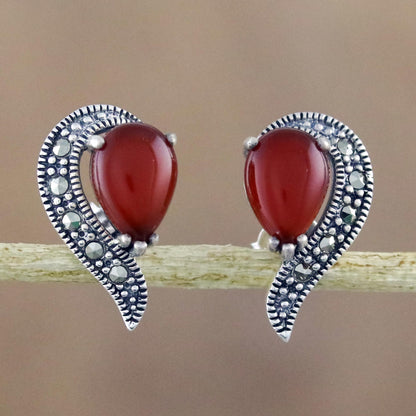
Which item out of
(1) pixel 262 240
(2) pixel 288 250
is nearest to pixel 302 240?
(2) pixel 288 250

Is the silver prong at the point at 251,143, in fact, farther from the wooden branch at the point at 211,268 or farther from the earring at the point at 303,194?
the wooden branch at the point at 211,268

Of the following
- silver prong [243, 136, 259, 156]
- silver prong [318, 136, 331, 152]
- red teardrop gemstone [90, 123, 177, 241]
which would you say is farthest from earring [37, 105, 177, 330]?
silver prong [318, 136, 331, 152]

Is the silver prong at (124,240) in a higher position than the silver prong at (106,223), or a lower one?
lower

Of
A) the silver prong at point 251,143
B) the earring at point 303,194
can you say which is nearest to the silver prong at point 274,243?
the earring at point 303,194

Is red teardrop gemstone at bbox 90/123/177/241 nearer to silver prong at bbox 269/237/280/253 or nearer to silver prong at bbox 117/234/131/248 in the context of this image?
silver prong at bbox 117/234/131/248

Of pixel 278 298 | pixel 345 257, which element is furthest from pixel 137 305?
pixel 345 257

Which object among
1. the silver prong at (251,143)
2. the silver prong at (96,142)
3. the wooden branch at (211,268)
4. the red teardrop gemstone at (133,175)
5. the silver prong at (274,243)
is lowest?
the wooden branch at (211,268)

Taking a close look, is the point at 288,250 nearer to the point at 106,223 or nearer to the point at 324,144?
the point at 324,144

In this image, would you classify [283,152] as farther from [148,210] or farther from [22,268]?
[22,268]

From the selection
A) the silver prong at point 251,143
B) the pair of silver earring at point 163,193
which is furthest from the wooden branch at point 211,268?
the silver prong at point 251,143

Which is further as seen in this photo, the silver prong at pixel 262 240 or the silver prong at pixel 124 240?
the silver prong at pixel 262 240
